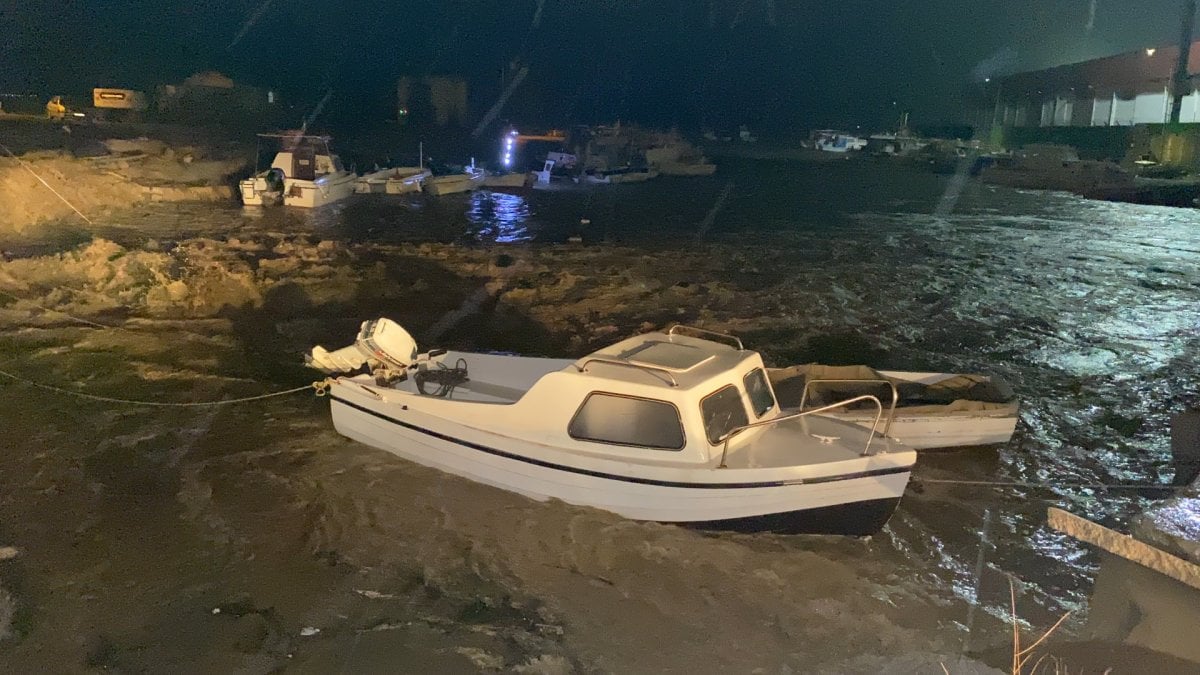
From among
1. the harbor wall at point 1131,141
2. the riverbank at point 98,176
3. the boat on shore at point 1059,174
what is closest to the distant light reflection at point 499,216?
the riverbank at point 98,176

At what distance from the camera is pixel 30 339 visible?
12.1 metres

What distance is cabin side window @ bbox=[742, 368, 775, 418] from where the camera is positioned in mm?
7254

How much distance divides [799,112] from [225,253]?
5629 inches

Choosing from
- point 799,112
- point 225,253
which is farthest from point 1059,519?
point 799,112

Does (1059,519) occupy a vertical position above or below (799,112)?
below

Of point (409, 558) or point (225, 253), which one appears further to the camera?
point (225, 253)

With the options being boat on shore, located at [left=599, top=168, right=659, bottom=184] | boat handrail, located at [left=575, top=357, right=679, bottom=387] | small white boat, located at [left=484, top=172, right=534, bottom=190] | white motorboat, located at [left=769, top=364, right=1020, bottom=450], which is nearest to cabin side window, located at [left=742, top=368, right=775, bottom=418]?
boat handrail, located at [left=575, top=357, right=679, bottom=387]

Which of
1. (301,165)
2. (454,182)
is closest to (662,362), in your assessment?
(301,165)

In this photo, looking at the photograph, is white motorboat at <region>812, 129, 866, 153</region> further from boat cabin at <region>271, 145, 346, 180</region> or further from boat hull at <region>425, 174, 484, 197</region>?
boat cabin at <region>271, 145, 346, 180</region>

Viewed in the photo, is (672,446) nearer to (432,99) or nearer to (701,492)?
(701,492)

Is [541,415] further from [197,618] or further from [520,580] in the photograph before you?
[197,618]

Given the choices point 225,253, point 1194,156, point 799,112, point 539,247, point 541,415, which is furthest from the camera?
point 799,112

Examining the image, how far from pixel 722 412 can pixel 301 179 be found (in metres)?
24.7

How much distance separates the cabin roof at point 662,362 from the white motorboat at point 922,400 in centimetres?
148
